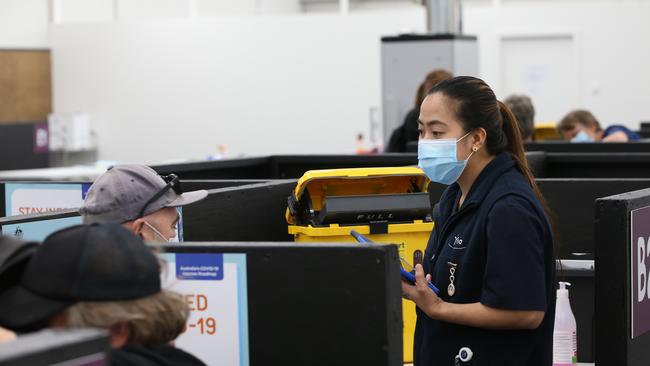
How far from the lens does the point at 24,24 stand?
1573 cm

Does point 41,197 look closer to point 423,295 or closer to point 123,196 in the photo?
point 123,196

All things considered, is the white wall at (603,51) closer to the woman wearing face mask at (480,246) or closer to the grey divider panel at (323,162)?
the grey divider panel at (323,162)

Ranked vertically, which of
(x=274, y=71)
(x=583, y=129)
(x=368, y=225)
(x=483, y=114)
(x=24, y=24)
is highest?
(x=24, y=24)

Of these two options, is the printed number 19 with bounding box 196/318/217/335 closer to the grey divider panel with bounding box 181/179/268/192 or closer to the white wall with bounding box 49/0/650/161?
the grey divider panel with bounding box 181/179/268/192

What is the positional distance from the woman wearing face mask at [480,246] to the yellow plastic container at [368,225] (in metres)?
0.66

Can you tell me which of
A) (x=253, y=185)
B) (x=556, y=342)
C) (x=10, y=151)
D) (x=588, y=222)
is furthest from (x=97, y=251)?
(x=10, y=151)

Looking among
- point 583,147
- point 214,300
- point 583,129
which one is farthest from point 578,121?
point 214,300

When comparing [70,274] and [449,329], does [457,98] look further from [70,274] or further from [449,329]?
[70,274]

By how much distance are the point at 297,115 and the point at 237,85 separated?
0.98 m

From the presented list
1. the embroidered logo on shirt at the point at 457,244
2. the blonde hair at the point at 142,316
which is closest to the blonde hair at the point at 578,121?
the embroidered logo on shirt at the point at 457,244

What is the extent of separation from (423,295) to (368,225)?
94 centimetres

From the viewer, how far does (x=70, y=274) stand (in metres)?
1.48

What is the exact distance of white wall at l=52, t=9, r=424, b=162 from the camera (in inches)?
567

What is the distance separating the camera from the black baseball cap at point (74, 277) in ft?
4.86
